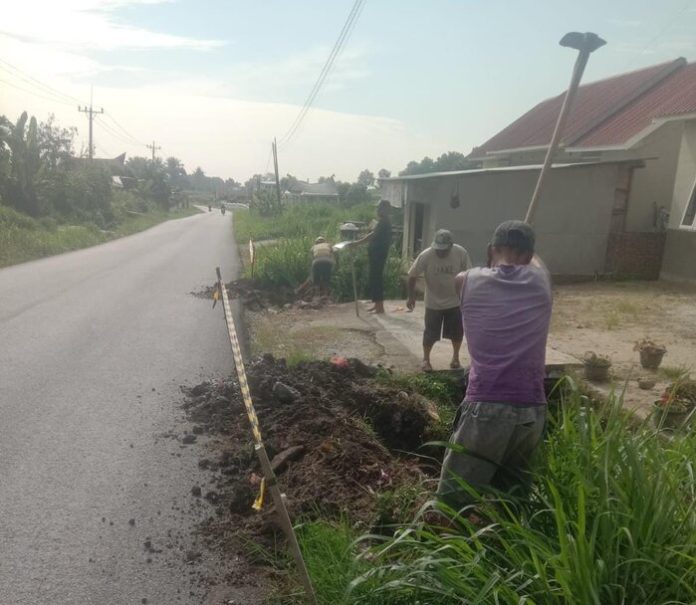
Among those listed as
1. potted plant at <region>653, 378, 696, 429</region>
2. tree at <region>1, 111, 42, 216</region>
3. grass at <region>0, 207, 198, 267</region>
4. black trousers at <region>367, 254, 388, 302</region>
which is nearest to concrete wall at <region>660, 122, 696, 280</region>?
black trousers at <region>367, 254, 388, 302</region>

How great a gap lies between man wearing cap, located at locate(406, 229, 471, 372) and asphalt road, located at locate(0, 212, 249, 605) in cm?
242

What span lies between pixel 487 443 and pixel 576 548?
2.69ft

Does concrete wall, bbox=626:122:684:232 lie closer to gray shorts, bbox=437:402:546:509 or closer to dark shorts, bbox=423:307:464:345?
dark shorts, bbox=423:307:464:345

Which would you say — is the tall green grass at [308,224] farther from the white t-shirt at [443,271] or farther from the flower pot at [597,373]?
the flower pot at [597,373]

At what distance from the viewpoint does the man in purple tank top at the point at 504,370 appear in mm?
3309

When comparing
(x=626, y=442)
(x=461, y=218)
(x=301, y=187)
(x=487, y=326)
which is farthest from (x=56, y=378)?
(x=301, y=187)

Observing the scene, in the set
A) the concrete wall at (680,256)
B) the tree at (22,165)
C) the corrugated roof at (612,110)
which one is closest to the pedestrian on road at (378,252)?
the concrete wall at (680,256)

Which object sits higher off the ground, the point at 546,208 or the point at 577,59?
the point at 577,59

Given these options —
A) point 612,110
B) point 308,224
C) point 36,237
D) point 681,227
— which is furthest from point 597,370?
point 308,224

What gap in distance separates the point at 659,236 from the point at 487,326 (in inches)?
541

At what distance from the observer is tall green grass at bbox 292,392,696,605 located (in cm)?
257

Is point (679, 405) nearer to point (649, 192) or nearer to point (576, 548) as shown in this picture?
point (576, 548)

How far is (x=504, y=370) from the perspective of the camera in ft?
10.9

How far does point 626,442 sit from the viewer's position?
3.12 m
